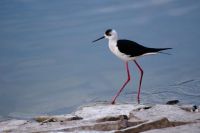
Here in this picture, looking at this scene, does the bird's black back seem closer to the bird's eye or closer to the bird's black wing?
the bird's black wing

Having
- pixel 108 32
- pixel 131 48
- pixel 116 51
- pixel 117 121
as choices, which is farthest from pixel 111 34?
pixel 117 121

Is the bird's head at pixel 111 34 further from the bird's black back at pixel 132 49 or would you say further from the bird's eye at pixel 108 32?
the bird's black back at pixel 132 49

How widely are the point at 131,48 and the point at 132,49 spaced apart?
0.07ft

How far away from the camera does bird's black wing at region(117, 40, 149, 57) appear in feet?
19.4

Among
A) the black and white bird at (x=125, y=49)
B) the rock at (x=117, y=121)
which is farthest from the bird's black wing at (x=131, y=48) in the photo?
the rock at (x=117, y=121)

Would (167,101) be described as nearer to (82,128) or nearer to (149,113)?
(149,113)

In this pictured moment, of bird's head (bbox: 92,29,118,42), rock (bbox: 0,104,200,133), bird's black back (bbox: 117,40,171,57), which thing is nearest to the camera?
rock (bbox: 0,104,200,133)

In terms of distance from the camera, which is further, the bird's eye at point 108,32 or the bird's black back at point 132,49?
the bird's eye at point 108,32

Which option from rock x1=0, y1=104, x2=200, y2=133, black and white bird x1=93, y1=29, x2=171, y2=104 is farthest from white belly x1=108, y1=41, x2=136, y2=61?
rock x1=0, y1=104, x2=200, y2=133

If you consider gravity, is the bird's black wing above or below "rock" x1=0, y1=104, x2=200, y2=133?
above

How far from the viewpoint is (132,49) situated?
19.4 feet

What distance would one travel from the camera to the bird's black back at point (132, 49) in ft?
19.4

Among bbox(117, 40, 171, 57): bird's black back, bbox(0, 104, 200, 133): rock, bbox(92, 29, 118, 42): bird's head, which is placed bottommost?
bbox(0, 104, 200, 133): rock

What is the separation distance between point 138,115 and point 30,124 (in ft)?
4.06
